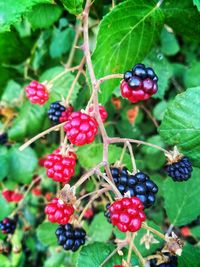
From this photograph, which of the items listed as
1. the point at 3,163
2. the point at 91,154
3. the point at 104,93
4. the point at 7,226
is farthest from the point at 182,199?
the point at 3,163

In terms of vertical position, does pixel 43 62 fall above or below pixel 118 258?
above

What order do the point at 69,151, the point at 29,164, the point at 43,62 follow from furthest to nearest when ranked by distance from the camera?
the point at 43,62, the point at 29,164, the point at 69,151

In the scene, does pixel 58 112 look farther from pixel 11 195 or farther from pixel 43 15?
pixel 11 195

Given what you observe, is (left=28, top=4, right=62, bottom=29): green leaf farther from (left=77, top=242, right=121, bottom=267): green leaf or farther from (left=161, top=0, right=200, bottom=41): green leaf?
(left=77, top=242, right=121, bottom=267): green leaf

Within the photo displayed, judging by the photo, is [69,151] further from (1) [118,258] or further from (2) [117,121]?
(2) [117,121]

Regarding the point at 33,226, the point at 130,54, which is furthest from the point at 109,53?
the point at 33,226

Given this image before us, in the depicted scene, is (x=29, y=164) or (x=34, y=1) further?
(x=29, y=164)

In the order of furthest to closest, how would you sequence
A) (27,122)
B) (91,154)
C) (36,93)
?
(27,122)
(91,154)
(36,93)
